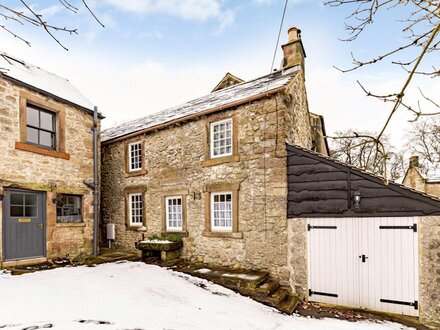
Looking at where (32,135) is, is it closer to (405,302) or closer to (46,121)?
(46,121)

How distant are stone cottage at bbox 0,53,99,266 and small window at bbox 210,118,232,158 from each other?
5.10m

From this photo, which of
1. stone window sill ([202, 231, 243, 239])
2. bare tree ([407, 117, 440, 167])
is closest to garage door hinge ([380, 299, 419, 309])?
stone window sill ([202, 231, 243, 239])

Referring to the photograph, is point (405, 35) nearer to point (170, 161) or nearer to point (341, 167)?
point (341, 167)

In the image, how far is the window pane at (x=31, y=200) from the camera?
856 centimetres

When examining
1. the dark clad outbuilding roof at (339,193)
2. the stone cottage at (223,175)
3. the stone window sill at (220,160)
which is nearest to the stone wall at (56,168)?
the stone cottage at (223,175)

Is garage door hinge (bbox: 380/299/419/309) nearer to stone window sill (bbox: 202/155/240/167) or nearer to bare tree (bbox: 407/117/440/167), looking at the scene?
stone window sill (bbox: 202/155/240/167)

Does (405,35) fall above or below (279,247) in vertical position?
above

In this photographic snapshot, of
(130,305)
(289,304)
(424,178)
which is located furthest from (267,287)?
(424,178)

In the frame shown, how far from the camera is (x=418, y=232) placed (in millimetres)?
6344

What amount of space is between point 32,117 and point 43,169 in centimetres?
178

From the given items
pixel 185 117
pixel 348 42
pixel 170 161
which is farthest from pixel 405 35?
pixel 170 161

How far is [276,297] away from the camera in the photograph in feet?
22.3

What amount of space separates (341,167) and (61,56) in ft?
22.2

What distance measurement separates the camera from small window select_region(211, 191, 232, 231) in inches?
356
